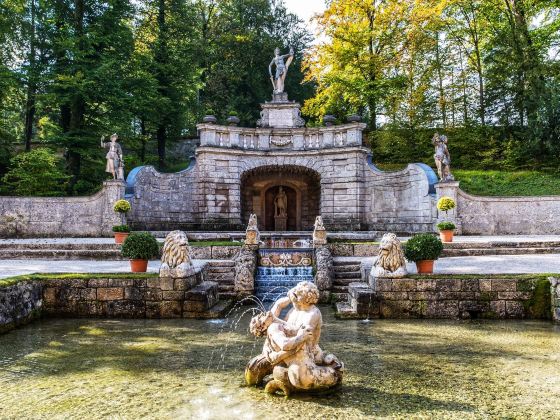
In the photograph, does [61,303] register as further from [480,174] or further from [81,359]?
[480,174]

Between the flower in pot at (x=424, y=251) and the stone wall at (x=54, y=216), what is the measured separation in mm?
12053

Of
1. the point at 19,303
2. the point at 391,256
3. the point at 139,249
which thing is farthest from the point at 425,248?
the point at 19,303

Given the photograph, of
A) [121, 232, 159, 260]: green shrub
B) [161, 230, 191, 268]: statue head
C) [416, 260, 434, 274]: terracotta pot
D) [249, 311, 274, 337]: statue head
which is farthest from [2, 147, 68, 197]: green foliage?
[249, 311, 274, 337]: statue head

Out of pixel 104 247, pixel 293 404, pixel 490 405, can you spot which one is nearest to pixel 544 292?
pixel 490 405

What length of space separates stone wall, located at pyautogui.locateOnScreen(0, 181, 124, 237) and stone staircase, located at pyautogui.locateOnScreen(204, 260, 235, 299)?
7.98 metres

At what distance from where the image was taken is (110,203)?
16938 mm

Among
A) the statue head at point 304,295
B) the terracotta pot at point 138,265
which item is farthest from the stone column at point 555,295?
the terracotta pot at point 138,265

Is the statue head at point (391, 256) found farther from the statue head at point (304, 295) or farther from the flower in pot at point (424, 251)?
the statue head at point (304, 295)

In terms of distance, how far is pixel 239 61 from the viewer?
30750 mm

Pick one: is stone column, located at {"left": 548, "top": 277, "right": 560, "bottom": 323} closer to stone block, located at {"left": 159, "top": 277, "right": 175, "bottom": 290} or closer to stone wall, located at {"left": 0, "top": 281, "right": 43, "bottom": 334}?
stone block, located at {"left": 159, "top": 277, "right": 175, "bottom": 290}

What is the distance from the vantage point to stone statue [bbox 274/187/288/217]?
21188 millimetres

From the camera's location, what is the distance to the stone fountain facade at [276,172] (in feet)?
60.0

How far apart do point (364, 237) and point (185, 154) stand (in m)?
18.8

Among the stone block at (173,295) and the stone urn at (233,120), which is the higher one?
the stone urn at (233,120)
